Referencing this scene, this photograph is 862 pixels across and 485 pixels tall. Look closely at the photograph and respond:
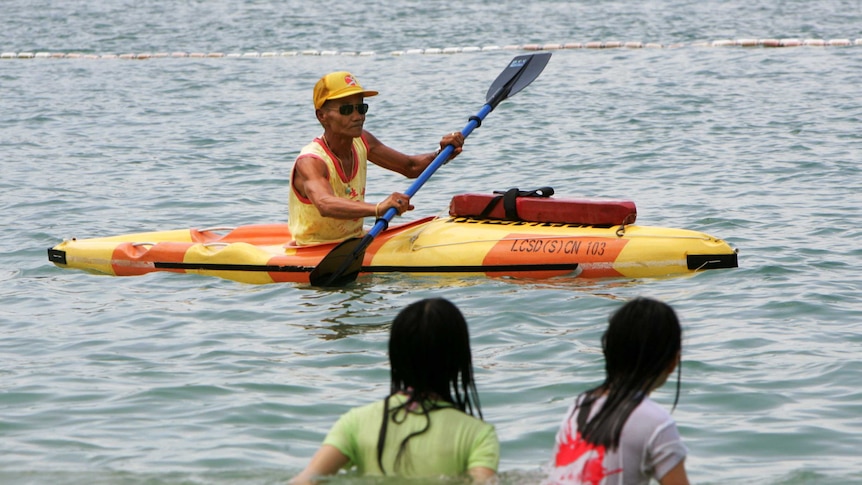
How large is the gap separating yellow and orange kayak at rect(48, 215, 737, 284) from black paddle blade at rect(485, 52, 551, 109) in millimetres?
1297

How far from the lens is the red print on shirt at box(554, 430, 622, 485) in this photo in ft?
9.29

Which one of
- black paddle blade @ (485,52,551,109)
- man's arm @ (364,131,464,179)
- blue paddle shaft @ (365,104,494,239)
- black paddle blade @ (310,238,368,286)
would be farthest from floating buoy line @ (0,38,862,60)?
black paddle blade @ (310,238,368,286)

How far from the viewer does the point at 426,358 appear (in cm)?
287

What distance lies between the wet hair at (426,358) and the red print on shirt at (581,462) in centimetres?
28

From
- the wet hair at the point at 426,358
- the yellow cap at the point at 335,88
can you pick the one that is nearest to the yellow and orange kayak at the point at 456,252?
the yellow cap at the point at 335,88

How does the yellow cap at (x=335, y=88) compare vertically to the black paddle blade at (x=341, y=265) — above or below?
above

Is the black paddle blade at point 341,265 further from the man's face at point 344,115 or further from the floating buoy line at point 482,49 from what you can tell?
the floating buoy line at point 482,49

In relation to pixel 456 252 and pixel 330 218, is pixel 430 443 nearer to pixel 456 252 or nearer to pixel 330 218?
pixel 456 252

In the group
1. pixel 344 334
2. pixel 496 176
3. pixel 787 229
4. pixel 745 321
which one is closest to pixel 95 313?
pixel 344 334

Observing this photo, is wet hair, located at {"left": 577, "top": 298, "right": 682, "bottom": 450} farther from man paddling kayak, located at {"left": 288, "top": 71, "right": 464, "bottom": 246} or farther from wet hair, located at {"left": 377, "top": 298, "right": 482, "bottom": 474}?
man paddling kayak, located at {"left": 288, "top": 71, "right": 464, "bottom": 246}

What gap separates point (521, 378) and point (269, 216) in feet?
15.4

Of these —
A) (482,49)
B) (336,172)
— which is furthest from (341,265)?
(482,49)

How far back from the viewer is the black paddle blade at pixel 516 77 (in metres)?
7.69

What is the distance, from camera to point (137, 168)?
38.1 ft
